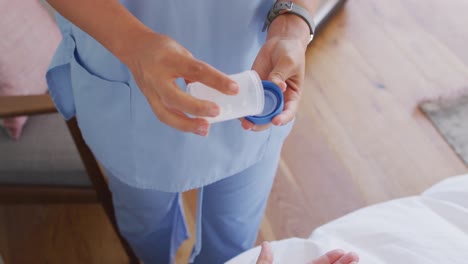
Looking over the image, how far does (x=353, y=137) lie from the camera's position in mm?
1615

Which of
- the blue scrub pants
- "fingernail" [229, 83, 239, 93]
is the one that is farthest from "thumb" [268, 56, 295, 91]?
the blue scrub pants

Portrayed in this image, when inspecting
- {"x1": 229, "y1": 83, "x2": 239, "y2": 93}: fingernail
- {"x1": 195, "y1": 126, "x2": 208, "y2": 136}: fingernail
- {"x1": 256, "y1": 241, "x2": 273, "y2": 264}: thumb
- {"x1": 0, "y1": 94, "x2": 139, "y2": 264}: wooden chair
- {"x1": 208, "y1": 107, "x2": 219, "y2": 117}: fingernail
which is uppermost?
{"x1": 229, "y1": 83, "x2": 239, "y2": 93}: fingernail

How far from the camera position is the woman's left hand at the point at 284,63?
0.63m

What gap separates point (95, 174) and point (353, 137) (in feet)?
3.17

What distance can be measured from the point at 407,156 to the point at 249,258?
1.02m

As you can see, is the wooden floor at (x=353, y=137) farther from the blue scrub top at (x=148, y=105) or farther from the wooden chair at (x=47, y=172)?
the blue scrub top at (x=148, y=105)

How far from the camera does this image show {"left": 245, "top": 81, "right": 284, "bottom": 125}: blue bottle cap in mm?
607

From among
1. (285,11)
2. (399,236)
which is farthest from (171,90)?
(399,236)

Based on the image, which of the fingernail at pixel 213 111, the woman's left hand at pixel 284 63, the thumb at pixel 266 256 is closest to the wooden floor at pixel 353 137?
the thumb at pixel 266 256

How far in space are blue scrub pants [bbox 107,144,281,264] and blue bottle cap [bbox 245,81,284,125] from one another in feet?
0.77

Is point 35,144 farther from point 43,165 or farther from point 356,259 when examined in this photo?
point 356,259

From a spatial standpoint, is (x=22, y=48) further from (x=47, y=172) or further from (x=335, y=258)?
(x=335, y=258)

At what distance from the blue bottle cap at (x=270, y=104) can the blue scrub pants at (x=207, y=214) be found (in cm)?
24

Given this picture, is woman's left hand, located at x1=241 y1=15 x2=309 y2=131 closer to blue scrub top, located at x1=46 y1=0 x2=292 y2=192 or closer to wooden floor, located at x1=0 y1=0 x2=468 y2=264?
blue scrub top, located at x1=46 y1=0 x2=292 y2=192
